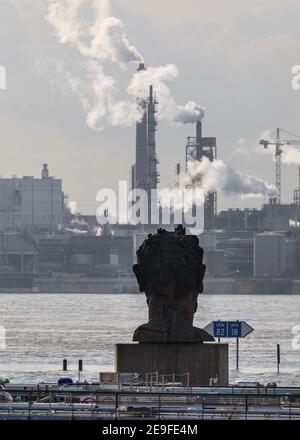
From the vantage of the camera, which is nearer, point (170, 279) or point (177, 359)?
point (177, 359)

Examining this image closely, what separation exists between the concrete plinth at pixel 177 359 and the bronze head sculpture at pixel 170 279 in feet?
4.41

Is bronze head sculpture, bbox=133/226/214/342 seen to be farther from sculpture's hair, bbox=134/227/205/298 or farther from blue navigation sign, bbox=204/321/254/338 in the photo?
blue navigation sign, bbox=204/321/254/338

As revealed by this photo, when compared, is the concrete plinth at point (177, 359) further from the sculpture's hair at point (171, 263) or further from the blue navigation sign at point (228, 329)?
the blue navigation sign at point (228, 329)

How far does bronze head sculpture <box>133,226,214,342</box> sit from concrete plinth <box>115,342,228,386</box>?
1.34 metres

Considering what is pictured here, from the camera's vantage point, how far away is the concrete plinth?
54156mm

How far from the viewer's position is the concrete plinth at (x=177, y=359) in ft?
178

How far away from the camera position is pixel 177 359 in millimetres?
55031

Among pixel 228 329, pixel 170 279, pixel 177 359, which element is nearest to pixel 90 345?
pixel 228 329

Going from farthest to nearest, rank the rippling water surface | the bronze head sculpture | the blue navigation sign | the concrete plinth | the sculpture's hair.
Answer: the rippling water surface
the blue navigation sign
the sculpture's hair
the bronze head sculpture
the concrete plinth

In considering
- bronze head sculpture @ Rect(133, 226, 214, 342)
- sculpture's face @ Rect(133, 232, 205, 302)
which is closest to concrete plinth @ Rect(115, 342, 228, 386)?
bronze head sculpture @ Rect(133, 226, 214, 342)

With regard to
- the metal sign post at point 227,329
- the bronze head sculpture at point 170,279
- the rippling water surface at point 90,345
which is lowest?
the rippling water surface at point 90,345

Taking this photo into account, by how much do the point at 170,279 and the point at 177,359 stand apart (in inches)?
113

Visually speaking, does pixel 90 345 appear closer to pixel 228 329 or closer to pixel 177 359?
pixel 228 329

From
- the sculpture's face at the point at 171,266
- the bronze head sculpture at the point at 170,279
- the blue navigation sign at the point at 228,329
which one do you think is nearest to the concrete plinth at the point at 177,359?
the bronze head sculpture at the point at 170,279
